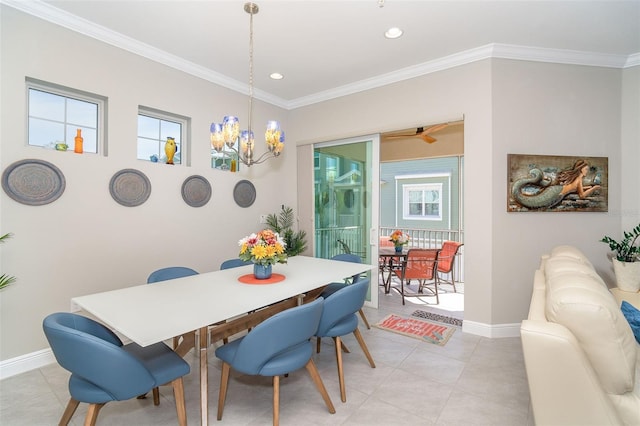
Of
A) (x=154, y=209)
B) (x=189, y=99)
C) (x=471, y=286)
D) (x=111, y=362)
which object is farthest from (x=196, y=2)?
(x=471, y=286)

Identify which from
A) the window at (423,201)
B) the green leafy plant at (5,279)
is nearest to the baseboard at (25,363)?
the green leafy plant at (5,279)

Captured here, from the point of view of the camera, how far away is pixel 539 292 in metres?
1.97

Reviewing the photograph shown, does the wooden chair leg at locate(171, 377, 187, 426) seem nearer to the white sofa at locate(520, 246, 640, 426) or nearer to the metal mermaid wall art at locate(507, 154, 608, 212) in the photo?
the white sofa at locate(520, 246, 640, 426)

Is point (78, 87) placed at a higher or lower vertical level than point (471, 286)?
higher

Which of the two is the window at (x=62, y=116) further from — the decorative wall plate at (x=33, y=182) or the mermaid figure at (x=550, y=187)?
the mermaid figure at (x=550, y=187)

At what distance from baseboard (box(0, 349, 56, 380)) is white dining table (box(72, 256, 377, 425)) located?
110 centimetres

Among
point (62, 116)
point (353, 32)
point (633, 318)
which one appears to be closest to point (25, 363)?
point (62, 116)

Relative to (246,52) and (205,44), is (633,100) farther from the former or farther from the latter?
(205,44)

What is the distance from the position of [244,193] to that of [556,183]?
373 centimetres

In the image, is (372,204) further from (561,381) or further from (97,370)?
→ (97,370)

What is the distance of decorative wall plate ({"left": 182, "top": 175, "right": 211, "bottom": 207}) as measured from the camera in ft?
11.7

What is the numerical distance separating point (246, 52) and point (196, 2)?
2.74ft

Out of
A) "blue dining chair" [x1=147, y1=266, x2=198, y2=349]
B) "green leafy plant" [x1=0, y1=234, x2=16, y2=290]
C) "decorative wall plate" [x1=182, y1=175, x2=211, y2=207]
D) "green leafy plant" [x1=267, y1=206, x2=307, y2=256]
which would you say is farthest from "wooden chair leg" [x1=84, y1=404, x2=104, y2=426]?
"green leafy plant" [x1=267, y1=206, x2=307, y2=256]

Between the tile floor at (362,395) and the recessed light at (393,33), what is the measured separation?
10.1 feet
